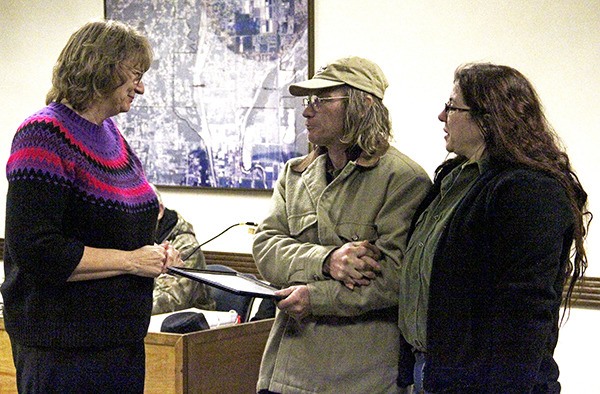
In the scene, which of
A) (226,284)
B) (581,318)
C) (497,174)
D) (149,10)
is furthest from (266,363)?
(149,10)

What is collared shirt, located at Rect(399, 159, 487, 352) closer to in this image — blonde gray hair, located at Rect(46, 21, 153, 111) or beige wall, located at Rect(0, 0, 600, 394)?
blonde gray hair, located at Rect(46, 21, 153, 111)

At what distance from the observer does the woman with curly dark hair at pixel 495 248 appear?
2154mm

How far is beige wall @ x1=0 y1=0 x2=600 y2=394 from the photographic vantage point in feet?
13.9

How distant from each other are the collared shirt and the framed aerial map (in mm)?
2514

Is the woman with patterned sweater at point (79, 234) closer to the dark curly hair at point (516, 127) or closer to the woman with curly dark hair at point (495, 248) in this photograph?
the woman with curly dark hair at point (495, 248)

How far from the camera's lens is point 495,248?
2.21 m

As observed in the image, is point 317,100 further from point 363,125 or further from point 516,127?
point 516,127

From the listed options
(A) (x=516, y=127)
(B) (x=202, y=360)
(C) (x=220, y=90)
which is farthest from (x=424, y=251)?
(C) (x=220, y=90)

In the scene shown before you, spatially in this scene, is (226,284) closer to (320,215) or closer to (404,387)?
(320,215)

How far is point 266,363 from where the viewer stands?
2.76 m

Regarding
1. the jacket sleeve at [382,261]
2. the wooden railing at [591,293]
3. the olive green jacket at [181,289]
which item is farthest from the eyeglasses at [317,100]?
the wooden railing at [591,293]

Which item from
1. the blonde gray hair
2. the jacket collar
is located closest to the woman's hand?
the blonde gray hair

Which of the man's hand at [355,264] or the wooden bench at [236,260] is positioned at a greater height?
the man's hand at [355,264]

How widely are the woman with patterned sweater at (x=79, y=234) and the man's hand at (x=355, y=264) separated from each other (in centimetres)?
48
